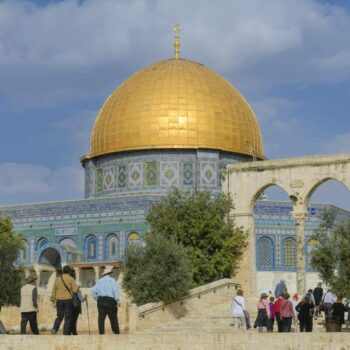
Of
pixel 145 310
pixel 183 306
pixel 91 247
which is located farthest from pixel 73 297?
pixel 91 247

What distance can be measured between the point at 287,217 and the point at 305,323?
22.8 meters

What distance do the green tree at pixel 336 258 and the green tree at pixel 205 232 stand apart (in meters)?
5.27

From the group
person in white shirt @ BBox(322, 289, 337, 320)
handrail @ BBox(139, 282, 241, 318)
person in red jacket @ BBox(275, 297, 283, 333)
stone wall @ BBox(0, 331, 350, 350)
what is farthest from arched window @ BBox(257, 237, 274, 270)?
stone wall @ BBox(0, 331, 350, 350)

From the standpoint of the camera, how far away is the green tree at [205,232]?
28656mm

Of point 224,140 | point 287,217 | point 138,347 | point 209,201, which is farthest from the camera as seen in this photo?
point 224,140

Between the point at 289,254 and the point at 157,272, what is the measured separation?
16.9 meters

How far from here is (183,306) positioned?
79.4 ft

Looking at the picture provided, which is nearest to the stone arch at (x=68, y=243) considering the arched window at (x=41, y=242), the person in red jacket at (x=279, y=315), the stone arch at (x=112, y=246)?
the arched window at (x=41, y=242)

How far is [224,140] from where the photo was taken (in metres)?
43.5

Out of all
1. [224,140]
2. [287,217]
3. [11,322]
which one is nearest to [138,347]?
[11,322]

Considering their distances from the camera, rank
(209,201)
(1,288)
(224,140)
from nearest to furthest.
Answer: (1,288)
(209,201)
(224,140)

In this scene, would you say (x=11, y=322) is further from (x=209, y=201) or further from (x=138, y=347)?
(x=138, y=347)

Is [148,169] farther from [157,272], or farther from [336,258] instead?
[336,258]

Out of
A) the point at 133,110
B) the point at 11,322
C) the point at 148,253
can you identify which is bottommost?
the point at 11,322
